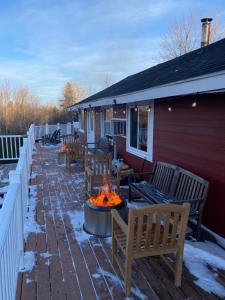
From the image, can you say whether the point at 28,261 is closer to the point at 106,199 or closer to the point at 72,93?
the point at 106,199

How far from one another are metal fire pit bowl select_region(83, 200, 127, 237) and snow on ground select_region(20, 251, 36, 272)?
2.77 ft

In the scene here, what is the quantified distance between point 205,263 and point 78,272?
58.1 inches

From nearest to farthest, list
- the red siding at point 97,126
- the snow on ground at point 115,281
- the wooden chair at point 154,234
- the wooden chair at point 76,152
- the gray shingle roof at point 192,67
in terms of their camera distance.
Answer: the wooden chair at point 154,234 → the snow on ground at point 115,281 → the gray shingle roof at point 192,67 → the wooden chair at point 76,152 → the red siding at point 97,126

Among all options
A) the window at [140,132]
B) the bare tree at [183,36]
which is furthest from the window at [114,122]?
the bare tree at [183,36]

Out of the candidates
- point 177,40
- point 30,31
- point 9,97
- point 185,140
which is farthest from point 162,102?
point 9,97

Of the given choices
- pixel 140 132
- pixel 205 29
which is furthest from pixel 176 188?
pixel 205 29

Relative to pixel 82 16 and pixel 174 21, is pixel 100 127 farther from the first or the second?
pixel 174 21

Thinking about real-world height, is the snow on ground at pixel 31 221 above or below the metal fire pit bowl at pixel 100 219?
below

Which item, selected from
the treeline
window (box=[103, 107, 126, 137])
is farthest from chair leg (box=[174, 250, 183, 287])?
the treeline

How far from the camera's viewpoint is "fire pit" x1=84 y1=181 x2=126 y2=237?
3.14 m

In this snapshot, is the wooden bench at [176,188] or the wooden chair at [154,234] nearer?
the wooden chair at [154,234]

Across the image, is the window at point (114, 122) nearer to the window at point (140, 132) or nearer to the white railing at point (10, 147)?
the window at point (140, 132)

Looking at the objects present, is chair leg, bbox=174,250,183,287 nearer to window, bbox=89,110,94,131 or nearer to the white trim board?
the white trim board

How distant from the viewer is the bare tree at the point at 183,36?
16.1m
